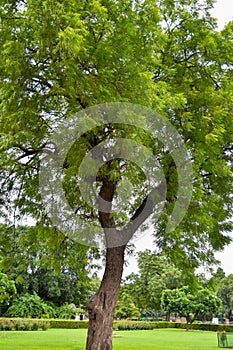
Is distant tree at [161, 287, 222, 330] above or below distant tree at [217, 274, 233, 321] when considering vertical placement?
below

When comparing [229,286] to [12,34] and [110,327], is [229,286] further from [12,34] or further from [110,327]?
[12,34]

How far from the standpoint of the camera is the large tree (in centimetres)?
722

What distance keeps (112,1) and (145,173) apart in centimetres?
357

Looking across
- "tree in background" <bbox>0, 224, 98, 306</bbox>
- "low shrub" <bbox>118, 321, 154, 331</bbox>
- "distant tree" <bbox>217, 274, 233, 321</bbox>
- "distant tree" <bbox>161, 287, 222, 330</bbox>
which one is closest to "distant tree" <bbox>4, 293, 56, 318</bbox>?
"low shrub" <bbox>118, 321, 154, 331</bbox>

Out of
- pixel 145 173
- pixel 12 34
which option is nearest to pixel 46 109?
pixel 12 34

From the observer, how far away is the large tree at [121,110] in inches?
284

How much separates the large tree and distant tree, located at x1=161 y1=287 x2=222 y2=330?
27.0m

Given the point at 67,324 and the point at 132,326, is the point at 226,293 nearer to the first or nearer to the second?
the point at 132,326

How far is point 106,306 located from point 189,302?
96.2ft

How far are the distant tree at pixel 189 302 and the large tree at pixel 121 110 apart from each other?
27.0 metres

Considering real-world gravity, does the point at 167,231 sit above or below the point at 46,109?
below

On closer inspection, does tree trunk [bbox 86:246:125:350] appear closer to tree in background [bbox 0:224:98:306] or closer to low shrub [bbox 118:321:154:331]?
tree in background [bbox 0:224:98:306]

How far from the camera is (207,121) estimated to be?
9102 mm

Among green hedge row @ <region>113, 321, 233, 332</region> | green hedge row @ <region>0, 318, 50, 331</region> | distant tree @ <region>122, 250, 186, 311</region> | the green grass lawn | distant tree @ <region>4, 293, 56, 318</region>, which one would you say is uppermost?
distant tree @ <region>122, 250, 186, 311</region>
